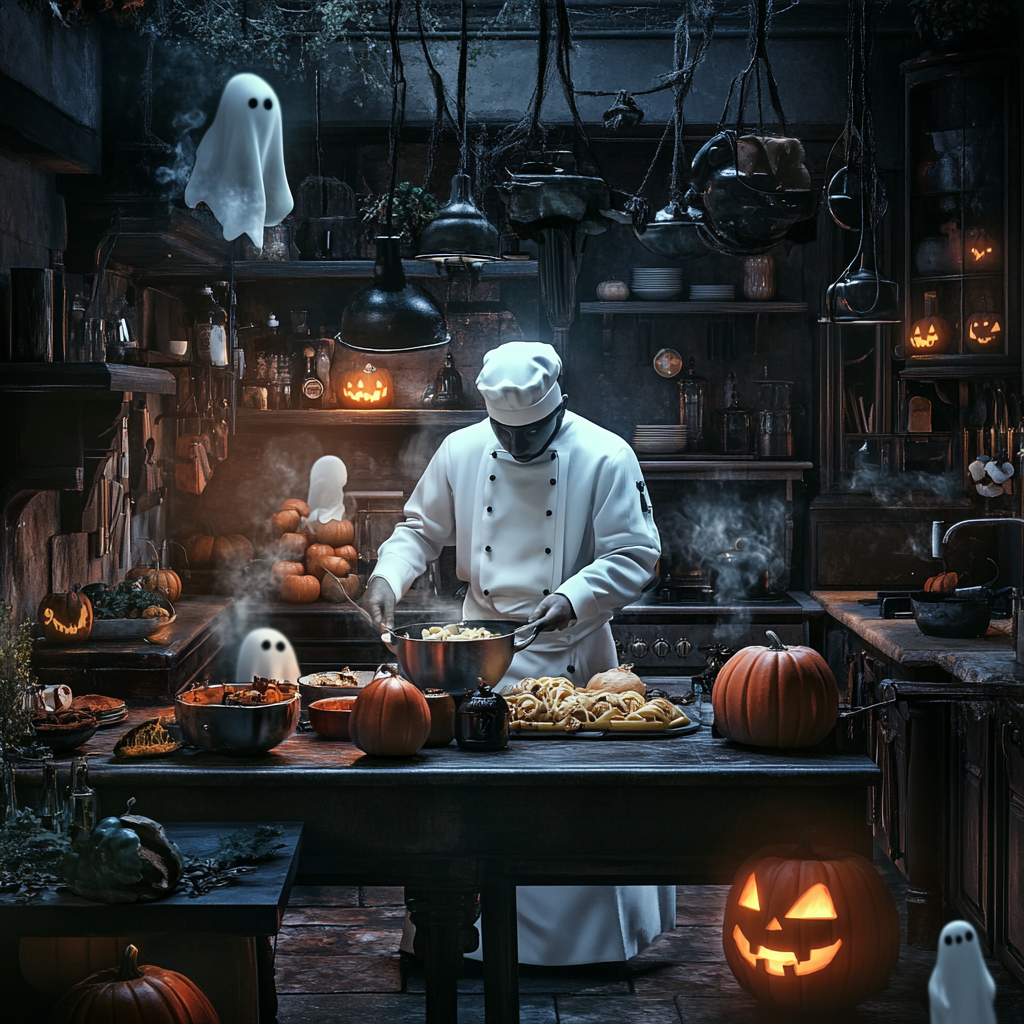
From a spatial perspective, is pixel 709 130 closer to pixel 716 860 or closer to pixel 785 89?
pixel 785 89

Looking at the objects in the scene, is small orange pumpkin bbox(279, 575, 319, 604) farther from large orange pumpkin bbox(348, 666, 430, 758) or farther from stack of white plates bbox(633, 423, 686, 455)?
large orange pumpkin bbox(348, 666, 430, 758)

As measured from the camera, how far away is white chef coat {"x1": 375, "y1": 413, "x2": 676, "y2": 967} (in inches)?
153

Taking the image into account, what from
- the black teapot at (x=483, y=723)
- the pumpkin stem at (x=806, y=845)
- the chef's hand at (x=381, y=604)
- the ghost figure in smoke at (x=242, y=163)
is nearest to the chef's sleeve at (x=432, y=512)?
the chef's hand at (x=381, y=604)

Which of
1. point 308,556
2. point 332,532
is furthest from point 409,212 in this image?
point 308,556

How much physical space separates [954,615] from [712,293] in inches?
92.1

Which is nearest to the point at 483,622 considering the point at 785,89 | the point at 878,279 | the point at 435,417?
the point at 878,279

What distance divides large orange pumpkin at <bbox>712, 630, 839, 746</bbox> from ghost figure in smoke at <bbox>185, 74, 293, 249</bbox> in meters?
2.10

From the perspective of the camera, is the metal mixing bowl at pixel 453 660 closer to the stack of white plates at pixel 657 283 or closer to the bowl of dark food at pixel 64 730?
the bowl of dark food at pixel 64 730

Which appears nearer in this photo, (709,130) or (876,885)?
(876,885)

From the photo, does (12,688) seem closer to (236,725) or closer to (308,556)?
(236,725)

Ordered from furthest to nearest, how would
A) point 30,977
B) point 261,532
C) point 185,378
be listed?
point 261,532 → point 185,378 → point 30,977

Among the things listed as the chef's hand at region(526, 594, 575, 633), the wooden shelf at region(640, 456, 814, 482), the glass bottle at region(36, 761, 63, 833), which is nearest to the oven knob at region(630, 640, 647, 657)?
the wooden shelf at region(640, 456, 814, 482)

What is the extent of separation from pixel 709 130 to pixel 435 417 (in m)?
2.05

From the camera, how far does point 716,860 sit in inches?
112
